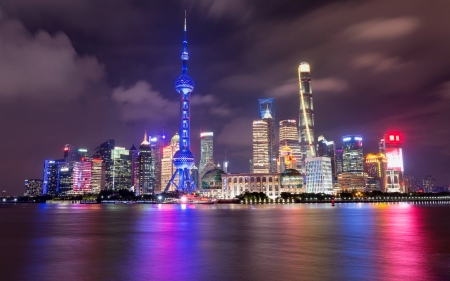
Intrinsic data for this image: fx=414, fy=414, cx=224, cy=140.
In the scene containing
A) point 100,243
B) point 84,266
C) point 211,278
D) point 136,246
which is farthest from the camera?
point 100,243

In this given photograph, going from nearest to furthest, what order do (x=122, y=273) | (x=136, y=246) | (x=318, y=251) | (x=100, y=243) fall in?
(x=122, y=273) → (x=318, y=251) → (x=136, y=246) → (x=100, y=243)

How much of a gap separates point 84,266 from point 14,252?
1184 cm

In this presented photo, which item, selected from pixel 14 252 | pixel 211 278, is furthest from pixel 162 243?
pixel 211 278

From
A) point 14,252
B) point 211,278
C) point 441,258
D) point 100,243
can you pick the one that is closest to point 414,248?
point 441,258

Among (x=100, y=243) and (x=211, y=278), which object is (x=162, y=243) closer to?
(x=100, y=243)

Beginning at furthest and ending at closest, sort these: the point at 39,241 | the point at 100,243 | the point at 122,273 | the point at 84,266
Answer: the point at 39,241, the point at 100,243, the point at 84,266, the point at 122,273

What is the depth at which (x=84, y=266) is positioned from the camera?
92.4ft

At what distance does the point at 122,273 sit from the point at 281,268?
991 cm

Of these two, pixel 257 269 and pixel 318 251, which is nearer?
pixel 257 269

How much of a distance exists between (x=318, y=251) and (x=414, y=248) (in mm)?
9074

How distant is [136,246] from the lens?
128 ft

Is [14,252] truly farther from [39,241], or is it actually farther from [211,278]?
[211,278]

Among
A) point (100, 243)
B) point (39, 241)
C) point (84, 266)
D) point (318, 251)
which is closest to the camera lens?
point (84, 266)

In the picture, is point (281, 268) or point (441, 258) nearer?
point (281, 268)
